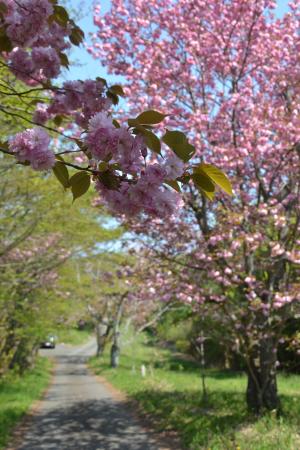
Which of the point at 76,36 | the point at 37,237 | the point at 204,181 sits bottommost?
the point at 204,181

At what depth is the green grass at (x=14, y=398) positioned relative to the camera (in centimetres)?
1063

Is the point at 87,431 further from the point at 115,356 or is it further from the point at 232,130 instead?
the point at 115,356

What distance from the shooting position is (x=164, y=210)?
2.15 meters

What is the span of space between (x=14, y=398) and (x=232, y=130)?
1067 cm

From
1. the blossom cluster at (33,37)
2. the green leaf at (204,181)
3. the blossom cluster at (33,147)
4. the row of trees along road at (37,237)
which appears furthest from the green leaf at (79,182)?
the row of trees along road at (37,237)

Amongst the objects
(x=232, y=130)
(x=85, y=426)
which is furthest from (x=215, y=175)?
(x=85, y=426)

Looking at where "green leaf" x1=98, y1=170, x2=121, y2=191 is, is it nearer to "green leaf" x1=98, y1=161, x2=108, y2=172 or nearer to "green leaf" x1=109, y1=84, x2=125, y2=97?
"green leaf" x1=98, y1=161, x2=108, y2=172

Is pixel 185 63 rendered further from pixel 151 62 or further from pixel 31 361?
pixel 31 361

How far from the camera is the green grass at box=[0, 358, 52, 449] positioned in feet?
34.9

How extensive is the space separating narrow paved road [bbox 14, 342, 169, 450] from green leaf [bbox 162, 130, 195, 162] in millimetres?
7915

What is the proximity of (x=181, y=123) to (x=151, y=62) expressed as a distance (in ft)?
4.64

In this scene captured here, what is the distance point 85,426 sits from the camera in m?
10.9

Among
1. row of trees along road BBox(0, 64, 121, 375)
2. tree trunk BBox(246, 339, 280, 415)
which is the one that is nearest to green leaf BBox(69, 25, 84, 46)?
row of trees along road BBox(0, 64, 121, 375)

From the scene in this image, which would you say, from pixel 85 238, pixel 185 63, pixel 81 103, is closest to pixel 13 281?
pixel 85 238
